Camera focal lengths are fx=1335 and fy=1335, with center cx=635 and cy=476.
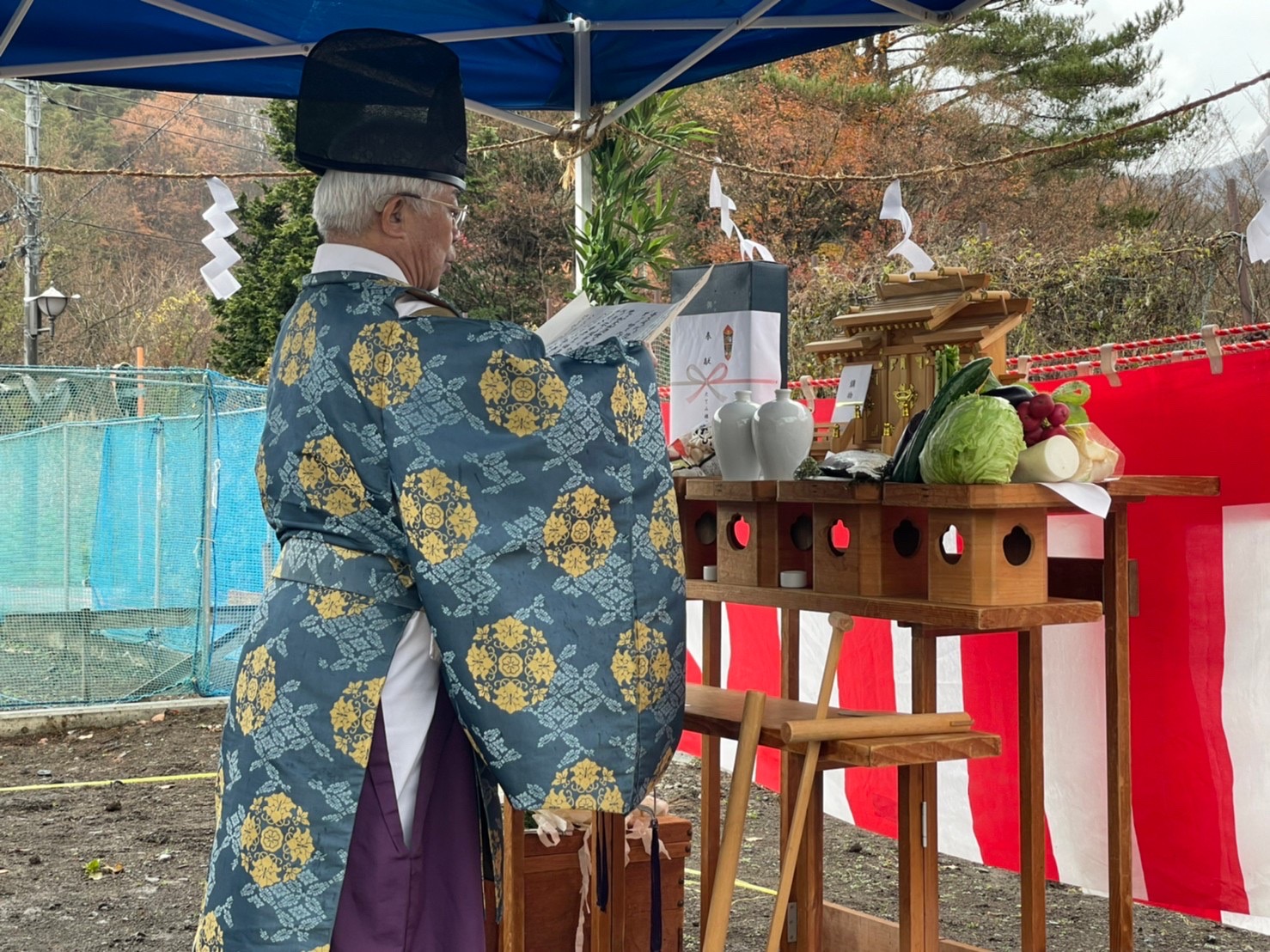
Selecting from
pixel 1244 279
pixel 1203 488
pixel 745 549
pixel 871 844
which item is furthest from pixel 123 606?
pixel 1244 279

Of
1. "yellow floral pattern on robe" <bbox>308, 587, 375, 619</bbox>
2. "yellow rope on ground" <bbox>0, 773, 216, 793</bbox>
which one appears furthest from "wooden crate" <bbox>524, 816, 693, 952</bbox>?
Result: "yellow rope on ground" <bbox>0, 773, 216, 793</bbox>

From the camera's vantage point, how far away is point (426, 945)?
6.59 feet

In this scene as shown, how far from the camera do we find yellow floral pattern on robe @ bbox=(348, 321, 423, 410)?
1.89 m

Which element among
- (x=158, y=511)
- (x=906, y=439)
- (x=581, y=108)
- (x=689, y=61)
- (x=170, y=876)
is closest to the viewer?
(x=906, y=439)

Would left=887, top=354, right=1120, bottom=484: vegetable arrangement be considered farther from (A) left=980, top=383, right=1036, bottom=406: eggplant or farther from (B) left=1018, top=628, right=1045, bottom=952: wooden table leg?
(B) left=1018, top=628, right=1045, bottom=952: wooden table leg

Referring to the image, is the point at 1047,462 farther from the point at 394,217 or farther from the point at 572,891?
the point at 572,891

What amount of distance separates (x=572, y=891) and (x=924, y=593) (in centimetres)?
131

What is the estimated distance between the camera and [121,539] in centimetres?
727

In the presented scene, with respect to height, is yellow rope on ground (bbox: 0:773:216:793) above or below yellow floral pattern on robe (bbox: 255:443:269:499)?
below

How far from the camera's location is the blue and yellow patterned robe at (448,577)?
1.90m

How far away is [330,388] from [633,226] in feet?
6.49

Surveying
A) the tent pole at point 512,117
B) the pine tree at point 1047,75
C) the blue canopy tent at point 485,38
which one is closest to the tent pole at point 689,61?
the blue canopy tent at point 485,38

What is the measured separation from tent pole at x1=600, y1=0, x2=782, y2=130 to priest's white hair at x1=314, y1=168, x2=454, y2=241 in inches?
55.3

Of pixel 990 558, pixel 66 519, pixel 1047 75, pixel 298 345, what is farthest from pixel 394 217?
pixel 1047 75
